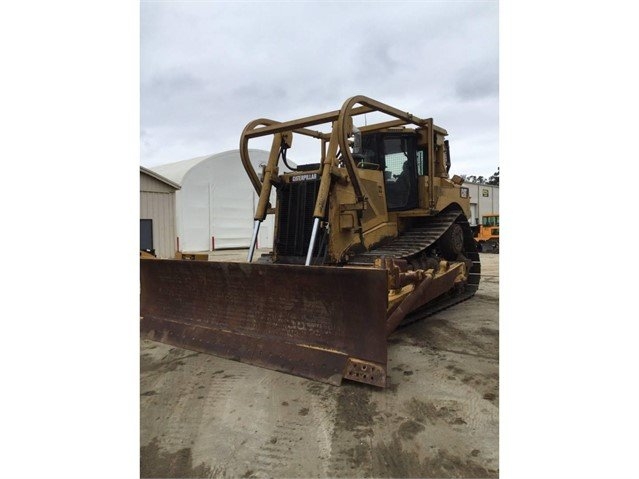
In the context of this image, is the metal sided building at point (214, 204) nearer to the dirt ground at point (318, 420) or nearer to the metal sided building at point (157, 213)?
→ the metal sided building at point (157, 213)

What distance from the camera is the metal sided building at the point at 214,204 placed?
18469 mm

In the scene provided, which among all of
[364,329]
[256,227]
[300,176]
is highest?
[300,176]

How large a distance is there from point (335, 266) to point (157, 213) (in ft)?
37.8

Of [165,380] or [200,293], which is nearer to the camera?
[165,380]

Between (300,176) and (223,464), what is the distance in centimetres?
361

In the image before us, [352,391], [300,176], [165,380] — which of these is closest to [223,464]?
[352,391]

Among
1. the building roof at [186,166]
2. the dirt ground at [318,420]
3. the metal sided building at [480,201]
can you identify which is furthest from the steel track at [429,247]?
the metal sided building at [480,201]

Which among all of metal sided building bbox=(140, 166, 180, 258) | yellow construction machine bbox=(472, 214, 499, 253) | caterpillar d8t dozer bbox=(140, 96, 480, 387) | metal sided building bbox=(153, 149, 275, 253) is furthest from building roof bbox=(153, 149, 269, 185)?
caterpillar d8t dozer bbox=(140, 96, 480, 387)

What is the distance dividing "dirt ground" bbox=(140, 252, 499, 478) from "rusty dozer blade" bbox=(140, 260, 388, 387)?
5.9 inches

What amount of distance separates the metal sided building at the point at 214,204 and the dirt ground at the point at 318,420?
49.4ft

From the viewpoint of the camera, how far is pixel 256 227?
5.21 meters

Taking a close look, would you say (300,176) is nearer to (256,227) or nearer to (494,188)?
(256,227)

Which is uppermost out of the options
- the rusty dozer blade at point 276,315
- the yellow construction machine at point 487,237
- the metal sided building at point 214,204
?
the metal sided building at point 214,204

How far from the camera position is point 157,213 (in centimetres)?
1432
